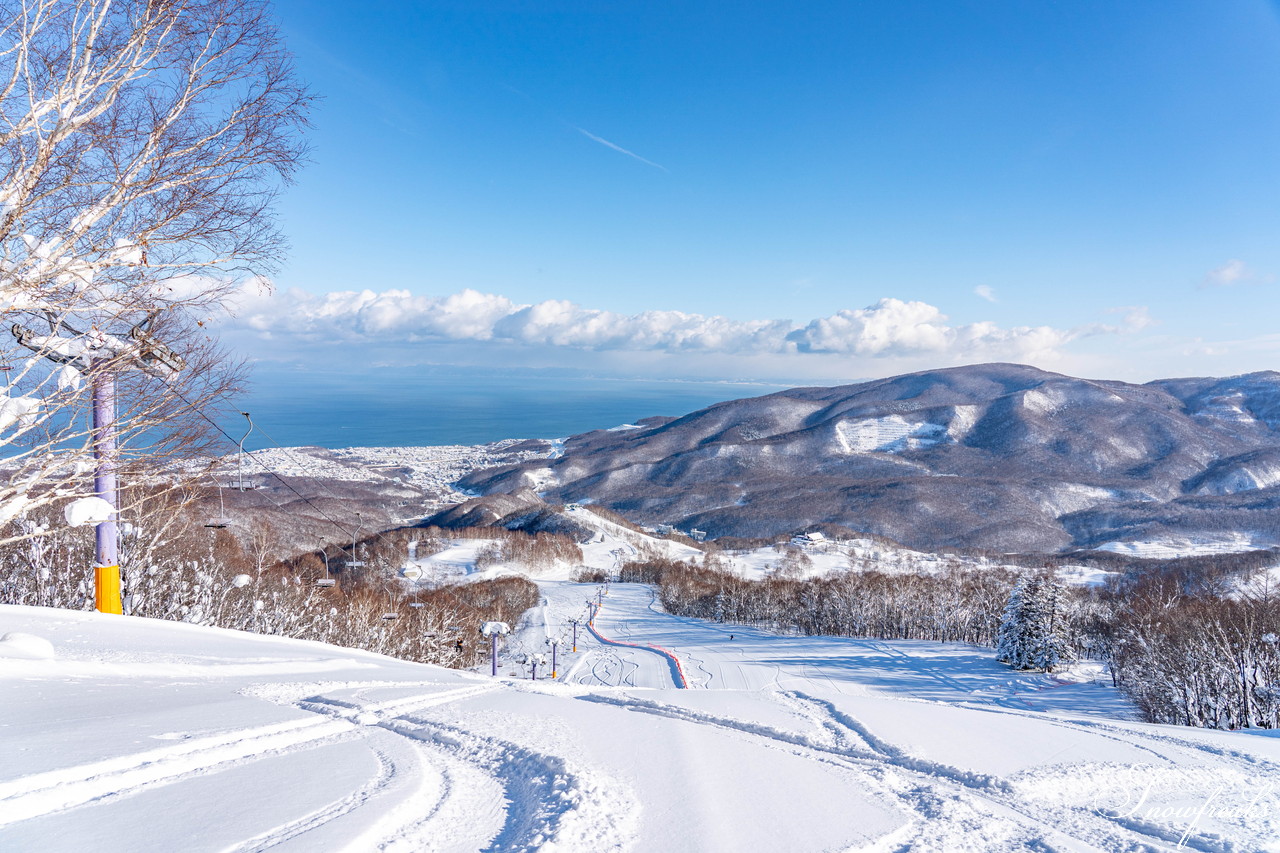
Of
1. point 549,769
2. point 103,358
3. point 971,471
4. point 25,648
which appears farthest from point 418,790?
point 971,471

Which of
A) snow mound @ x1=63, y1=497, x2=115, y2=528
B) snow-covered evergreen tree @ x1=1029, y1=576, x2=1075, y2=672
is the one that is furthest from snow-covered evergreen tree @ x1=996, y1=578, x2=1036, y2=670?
snow mound @ x1=63, y1=497, x2=115, y2=528

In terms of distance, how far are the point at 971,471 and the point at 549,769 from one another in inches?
6558

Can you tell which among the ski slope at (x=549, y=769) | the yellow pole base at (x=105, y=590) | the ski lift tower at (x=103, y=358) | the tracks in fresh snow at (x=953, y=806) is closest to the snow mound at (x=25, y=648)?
the ski slope at (x=549, y=769)

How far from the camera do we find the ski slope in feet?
7.36

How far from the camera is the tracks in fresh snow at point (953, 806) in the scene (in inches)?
99.4

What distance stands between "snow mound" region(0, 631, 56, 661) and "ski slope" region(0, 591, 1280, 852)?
0.02 meters

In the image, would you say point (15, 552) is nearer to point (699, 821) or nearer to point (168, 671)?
point (168, 671)

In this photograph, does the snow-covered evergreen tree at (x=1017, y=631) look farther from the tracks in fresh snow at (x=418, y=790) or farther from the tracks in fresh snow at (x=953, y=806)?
the tracks in fresh snow at (x=418, y=790)

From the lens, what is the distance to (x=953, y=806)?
284 cm

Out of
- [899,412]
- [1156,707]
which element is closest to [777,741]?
[1156,707]

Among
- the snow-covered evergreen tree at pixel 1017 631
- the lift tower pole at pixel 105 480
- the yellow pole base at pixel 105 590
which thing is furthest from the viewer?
the snow-covered evergreen tree at pixel 1017 631

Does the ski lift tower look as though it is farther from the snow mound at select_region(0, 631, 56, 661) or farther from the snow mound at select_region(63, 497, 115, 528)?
the snow mound at select_region(0, 631, 56, 661)

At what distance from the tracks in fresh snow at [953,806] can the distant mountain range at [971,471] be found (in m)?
105

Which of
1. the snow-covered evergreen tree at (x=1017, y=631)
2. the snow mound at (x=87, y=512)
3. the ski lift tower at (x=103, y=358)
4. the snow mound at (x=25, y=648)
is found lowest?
the snow-covered evergreen tree at (x=1017, y=631)
